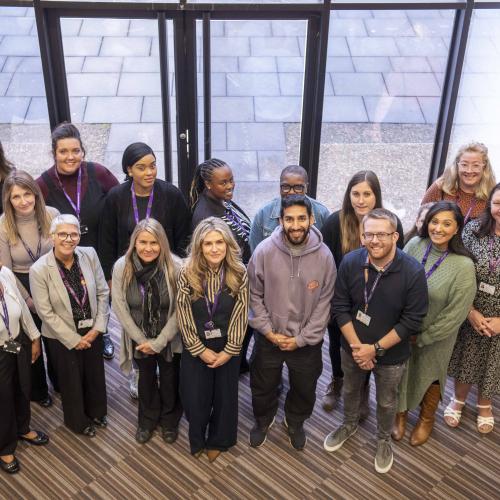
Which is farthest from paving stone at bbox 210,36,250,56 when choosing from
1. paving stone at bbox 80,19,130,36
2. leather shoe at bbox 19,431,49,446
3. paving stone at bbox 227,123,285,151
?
leather shoe at bbox 19,431,49,446

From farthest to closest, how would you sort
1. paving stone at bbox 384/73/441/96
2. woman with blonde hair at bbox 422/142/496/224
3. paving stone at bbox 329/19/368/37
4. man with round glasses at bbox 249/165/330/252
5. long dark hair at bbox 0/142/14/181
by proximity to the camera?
paving stone at bbox 384/73/441/96 → paving stone at bbox 329/19/368/37 → long dark hair at bbox 0/142/14/181 → woman with blonde hair at bbox 422/142/496/224 → man with round glasses at bbox 249/165/330/252

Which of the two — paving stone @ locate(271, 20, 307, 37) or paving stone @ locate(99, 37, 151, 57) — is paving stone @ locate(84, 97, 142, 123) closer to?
paving stone @ locate(99, 37, 151, 57)

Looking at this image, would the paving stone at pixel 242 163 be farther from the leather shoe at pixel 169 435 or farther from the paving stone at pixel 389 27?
the leather shoe at pixel 169 435

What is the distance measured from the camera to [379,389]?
3459 mm

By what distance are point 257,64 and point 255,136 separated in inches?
24.9

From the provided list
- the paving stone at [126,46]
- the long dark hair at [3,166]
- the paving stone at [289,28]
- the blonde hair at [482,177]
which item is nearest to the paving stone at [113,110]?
the paving stone at [126,46]

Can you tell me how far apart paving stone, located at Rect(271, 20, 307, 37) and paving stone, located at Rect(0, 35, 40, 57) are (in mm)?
1926

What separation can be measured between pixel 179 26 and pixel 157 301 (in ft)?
8.23

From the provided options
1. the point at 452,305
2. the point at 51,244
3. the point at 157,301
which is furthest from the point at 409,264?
the point at 51,244

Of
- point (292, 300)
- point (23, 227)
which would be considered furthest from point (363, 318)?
point (23, 227)

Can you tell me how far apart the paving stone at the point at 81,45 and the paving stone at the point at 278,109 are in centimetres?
141

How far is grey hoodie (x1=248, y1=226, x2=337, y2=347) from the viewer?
3225 mm

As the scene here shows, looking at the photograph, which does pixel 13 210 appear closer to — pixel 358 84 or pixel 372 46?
pixel 358 84

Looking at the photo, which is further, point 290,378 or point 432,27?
point 432,27
